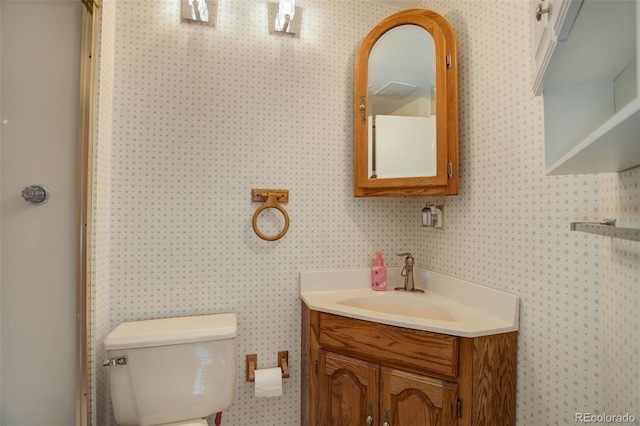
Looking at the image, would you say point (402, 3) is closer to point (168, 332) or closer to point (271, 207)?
point (271, 207)

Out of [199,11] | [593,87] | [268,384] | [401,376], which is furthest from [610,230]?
[199,11]

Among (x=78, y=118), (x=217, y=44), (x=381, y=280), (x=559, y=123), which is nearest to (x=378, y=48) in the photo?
(x=217, y=44)

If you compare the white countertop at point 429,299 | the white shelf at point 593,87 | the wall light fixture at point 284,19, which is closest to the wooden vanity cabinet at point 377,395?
the white countertop at point 429,299

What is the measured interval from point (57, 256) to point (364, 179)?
138cm

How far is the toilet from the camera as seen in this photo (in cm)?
116

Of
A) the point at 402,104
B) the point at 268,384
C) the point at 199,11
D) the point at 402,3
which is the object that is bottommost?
the point at 268,384

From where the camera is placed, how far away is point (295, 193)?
1567mm

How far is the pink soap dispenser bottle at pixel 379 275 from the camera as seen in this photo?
Answer: 5.31 ft

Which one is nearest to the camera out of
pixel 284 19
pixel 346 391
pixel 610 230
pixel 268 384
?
pixel 610 230

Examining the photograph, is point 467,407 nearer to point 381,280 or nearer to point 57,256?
point 381,280

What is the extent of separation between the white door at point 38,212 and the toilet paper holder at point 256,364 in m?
0.70

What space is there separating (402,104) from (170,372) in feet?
5.32

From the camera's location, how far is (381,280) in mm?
1620

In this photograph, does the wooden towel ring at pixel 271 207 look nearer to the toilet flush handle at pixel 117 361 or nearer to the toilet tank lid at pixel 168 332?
the toilet tank lid at pixel 168 332
